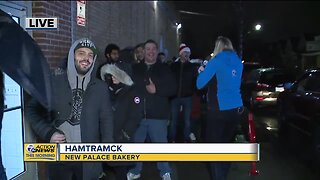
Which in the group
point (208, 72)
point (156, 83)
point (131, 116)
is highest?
point (208, 72)

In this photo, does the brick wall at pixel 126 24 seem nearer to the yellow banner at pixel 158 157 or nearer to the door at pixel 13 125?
the door at pixel 13 125

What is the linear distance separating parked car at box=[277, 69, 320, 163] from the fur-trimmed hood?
4.53 ft

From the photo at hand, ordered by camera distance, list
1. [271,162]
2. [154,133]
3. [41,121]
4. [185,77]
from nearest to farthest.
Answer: [41,121] → [185,77] → [271,162] → [154,133]

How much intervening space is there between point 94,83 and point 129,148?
63cm

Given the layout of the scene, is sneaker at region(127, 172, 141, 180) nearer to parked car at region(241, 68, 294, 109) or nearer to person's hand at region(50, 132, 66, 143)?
person's hand at region(50, 132, 66, 143)

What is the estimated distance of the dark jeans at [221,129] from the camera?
3629 millimetres

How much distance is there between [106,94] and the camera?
350cm

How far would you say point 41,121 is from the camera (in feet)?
11.1

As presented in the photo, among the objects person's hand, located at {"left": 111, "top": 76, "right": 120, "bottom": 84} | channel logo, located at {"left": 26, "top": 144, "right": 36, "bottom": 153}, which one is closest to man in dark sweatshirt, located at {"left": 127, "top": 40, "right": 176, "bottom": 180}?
person's hand, located at {"left": 111, "top": 76, "right": 120, "bottom": 84}

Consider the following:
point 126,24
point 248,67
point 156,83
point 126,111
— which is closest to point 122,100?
point 126,111

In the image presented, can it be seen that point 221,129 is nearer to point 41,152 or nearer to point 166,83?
point 166,83

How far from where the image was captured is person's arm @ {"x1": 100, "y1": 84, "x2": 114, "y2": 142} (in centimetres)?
349

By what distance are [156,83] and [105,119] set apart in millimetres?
610

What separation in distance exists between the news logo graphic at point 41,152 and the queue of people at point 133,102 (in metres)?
0.07
